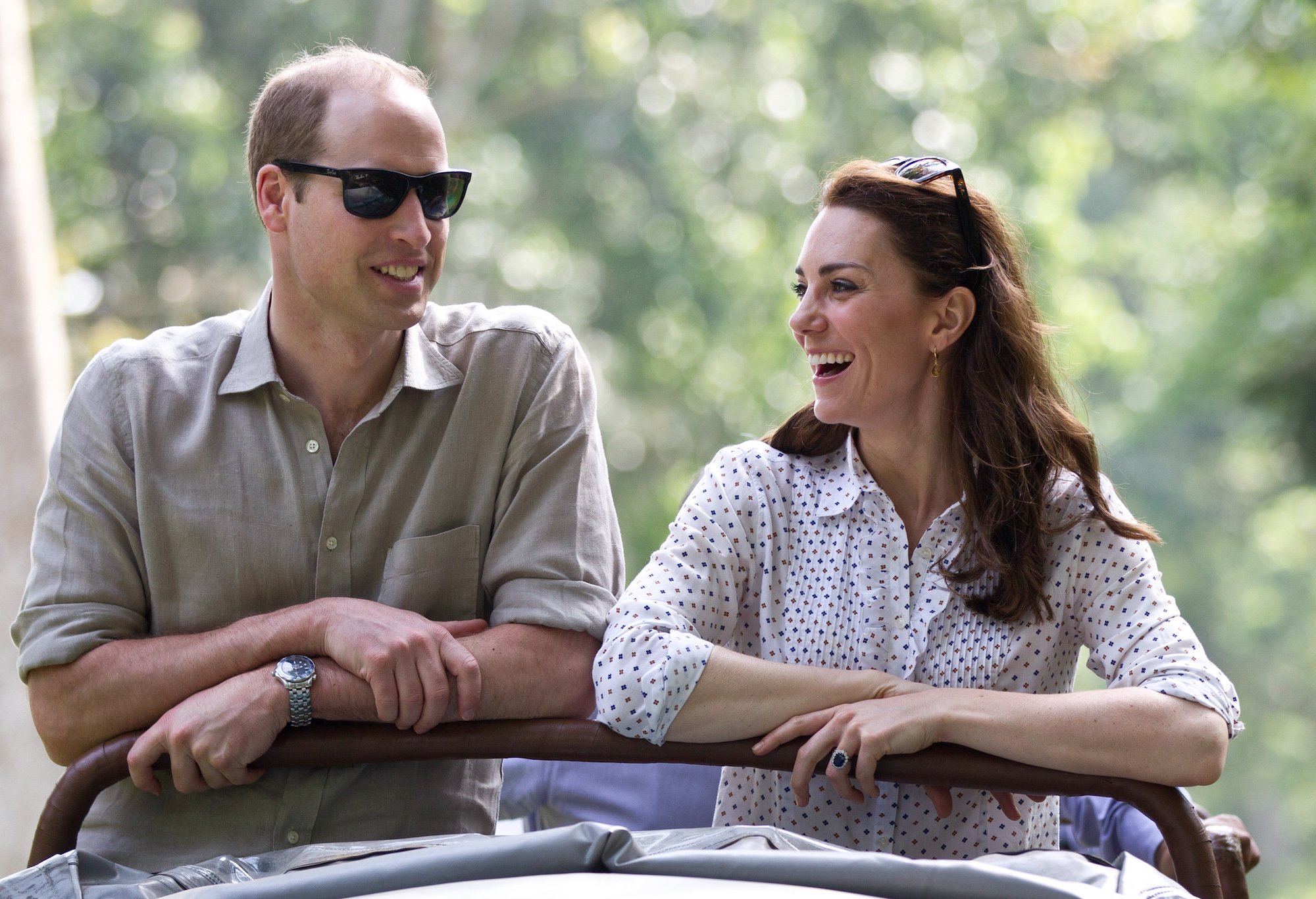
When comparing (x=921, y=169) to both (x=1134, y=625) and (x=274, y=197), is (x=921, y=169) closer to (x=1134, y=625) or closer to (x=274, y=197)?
(x=1134, y=625)

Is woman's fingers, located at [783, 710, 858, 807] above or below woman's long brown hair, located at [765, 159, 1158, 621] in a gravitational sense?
below

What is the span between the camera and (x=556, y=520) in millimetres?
2211

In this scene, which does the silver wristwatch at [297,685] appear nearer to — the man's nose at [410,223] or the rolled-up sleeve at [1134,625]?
the man's nose at [410,223]

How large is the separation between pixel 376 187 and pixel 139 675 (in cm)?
81

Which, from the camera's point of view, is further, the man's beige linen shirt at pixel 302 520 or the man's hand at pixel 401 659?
the man's beige linen shirt at pixel 302 520

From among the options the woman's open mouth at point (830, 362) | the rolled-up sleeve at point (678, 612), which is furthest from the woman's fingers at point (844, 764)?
the woman's open mouth at point (830, 362)

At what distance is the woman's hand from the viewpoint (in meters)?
1.83

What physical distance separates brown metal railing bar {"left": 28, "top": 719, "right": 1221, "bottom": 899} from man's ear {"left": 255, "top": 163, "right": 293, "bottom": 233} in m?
0.82

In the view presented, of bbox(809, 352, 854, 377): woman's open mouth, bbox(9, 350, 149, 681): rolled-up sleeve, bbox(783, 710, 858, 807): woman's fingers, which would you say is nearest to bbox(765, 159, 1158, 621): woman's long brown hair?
bbox(809, 352, 854, 377): woman's open mouth

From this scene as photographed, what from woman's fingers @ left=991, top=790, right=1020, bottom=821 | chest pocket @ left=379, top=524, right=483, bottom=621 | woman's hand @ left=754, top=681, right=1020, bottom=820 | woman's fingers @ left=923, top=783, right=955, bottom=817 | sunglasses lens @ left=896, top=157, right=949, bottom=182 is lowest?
woman's fingers @ left=991, top=790, right=1020, bottom=821

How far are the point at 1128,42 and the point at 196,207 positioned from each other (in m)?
5.87

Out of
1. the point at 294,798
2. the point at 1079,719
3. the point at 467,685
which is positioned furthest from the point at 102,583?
the point at 1079,719

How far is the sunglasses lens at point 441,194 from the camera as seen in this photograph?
2176 millimetres

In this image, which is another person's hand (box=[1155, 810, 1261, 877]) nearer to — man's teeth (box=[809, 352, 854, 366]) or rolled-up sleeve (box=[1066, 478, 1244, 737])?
rolled-up sleeve (box=[1066, 478, 1244, 737])
